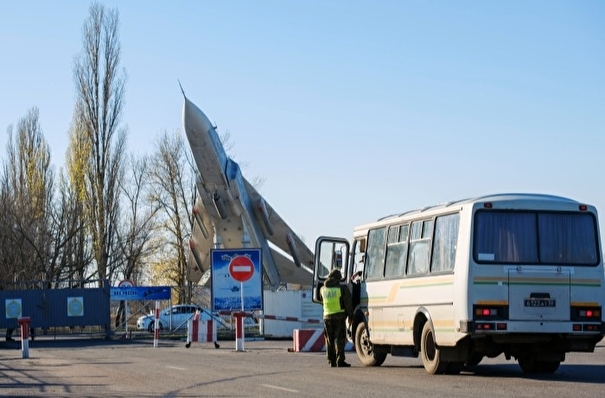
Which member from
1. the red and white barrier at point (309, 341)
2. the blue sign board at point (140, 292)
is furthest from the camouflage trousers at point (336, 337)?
the blue sign board at point (140, 292)

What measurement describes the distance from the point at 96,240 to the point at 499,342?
4575 centimetres

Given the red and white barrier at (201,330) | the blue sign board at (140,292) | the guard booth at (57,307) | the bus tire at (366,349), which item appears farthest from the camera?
the guard booth at (57,307)

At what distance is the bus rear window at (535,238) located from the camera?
15.8m

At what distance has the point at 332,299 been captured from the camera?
1953 cm

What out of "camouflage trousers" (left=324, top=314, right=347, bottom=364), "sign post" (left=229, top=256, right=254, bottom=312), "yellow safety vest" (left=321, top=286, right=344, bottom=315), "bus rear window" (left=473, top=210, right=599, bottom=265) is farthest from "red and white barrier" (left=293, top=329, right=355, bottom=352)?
"bus rear window" (left=473, top=210, right=599, bottom=265)

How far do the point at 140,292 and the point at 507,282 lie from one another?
2579 centimetres

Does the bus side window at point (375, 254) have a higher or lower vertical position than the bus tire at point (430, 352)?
higher

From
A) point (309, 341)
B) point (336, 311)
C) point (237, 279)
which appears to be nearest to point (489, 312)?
point (336, 311)

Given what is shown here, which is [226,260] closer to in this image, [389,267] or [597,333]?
[389,267]

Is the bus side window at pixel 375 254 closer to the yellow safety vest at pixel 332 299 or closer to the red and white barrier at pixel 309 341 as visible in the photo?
the yellow safety vest at pixel 332 299

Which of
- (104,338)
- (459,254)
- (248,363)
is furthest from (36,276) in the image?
(459,254)

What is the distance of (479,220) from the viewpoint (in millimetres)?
15867

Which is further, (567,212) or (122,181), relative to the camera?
(122,181)

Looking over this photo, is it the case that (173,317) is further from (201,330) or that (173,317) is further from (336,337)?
(336,337)
